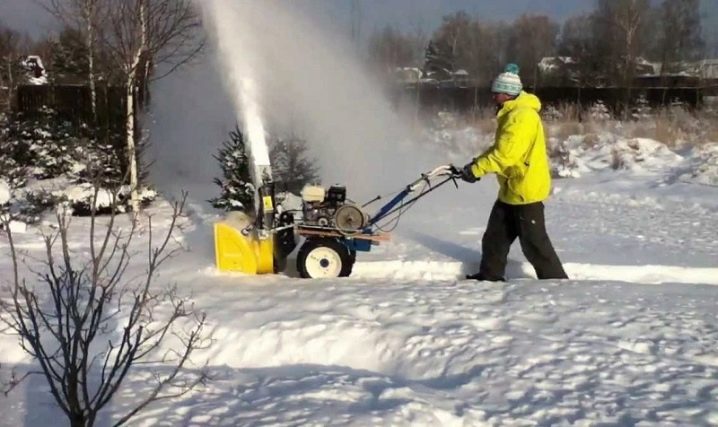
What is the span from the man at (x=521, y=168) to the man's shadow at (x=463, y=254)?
59 cm

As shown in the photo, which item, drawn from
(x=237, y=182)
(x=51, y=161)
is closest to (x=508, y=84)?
(x=237, y=182)

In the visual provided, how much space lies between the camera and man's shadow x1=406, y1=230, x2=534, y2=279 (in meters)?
7.40

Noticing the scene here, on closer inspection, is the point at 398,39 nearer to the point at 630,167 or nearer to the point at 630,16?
the point at 630,16

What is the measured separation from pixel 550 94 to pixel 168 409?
2954cm

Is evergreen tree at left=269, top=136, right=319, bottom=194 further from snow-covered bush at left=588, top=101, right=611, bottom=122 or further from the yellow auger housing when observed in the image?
snow-covered bush at left=588, top=101, right=611, bottom=122

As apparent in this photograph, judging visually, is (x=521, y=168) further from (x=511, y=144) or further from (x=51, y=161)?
(x=51, y=161)

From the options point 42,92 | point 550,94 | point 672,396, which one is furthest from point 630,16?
point 672,396

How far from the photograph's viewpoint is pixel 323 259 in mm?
6816

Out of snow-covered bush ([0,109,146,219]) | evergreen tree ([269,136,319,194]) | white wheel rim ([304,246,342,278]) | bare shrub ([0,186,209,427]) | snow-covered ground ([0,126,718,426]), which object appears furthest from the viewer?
evergreen tree ([269,136,319,194])

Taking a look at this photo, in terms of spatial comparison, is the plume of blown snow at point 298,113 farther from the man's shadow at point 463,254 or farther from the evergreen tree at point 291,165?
the man's shadow at point 463,254

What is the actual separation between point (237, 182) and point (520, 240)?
4.67 meters

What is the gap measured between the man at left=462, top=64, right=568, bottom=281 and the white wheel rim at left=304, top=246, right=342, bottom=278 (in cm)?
144

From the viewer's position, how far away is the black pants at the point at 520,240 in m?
6.69

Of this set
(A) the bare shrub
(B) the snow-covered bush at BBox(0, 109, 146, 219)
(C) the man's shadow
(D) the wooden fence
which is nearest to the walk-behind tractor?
(A) the bare shrub
